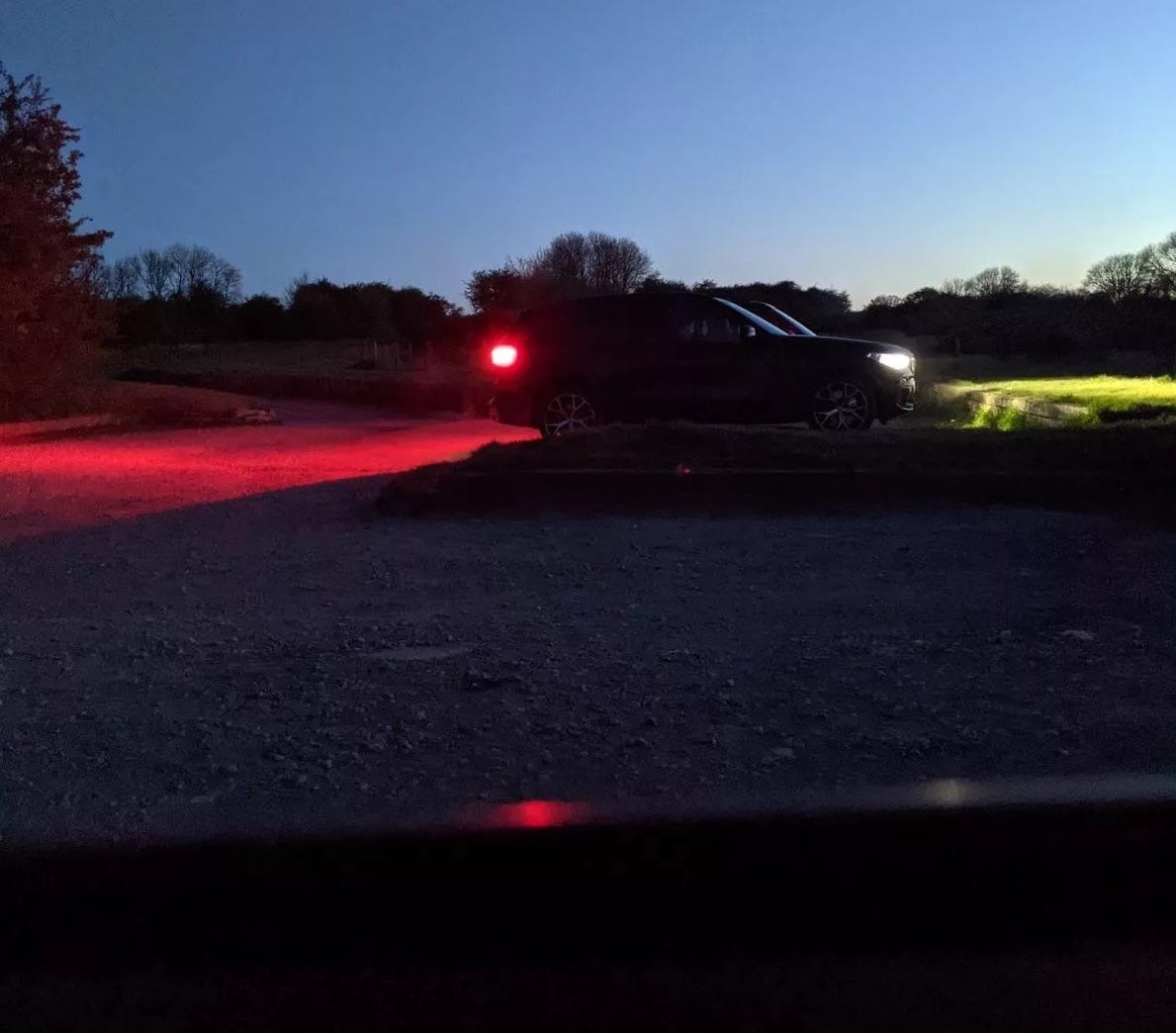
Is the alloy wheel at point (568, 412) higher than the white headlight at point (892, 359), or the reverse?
the white headlight at point (892, 359)

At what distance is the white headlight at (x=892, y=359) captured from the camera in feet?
44.3

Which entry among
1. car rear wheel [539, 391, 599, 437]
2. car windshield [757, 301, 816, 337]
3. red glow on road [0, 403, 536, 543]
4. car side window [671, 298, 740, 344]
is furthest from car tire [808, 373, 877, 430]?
red glow on road [0, 403, 536, 543]

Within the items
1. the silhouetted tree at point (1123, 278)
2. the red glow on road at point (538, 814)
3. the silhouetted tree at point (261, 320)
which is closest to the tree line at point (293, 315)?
the silhouetted tree at point (261, 320)

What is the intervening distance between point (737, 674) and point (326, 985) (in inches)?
110

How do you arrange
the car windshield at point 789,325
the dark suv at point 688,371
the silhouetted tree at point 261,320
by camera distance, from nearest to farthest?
the dark suv at point 688,371
the car windshield at point 789,325
the silhouetted tree at point 261,320

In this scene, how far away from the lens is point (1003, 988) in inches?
140

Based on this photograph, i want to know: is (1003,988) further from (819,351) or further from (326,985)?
(819,351)

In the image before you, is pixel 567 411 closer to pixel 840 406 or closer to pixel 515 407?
pixel 515 407

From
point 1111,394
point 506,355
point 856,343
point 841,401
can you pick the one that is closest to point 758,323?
point 856,343

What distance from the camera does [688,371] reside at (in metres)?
13.5

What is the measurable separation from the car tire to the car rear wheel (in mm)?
2282

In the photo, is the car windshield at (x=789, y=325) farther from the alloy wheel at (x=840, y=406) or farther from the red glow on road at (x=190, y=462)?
the red glow on road at (x=190, y=462)

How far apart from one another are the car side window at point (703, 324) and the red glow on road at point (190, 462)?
284 cm

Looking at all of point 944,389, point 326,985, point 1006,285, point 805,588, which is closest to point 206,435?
point 944,389
